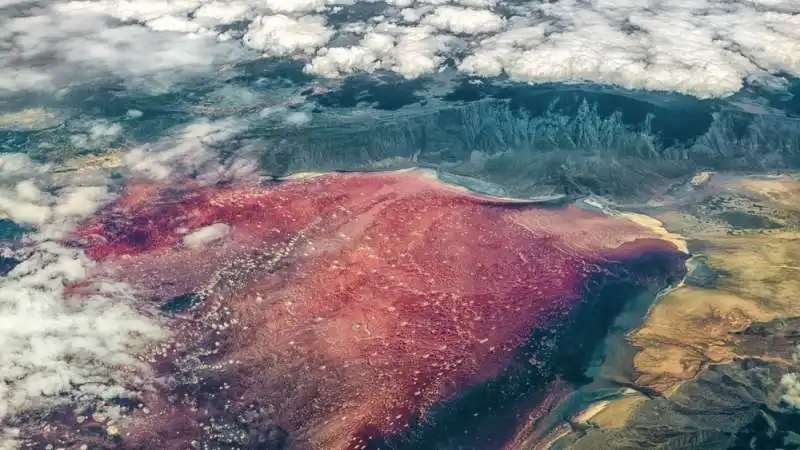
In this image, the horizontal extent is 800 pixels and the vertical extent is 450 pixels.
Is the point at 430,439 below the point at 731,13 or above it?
below

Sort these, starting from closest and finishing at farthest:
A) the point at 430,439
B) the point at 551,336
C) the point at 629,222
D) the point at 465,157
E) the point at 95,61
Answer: the point at 430,439 → the point at 551,336 → the point at 629,222 → the point at 465,157 → the point at 95,61

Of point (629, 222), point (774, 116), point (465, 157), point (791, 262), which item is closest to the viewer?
point (791, 262)

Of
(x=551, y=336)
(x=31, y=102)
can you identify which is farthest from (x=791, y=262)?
(x=31, y=102)

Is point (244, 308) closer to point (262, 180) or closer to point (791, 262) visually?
point (262, 180)

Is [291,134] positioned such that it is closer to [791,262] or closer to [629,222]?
[629,222]

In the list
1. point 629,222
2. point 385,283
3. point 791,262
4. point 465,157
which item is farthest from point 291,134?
point 791,262

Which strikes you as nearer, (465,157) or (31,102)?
(465,157)
